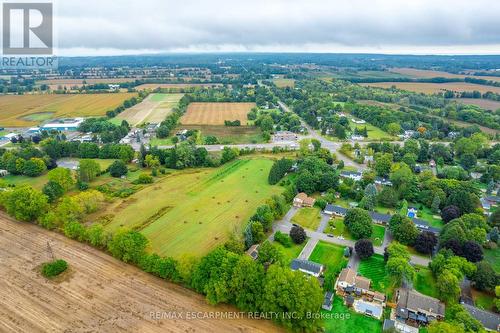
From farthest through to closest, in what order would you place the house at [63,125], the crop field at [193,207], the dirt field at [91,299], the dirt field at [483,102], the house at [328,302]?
the dirt field at [483,102] → the house at [63,125] → the crop field at [193,207] → the house at [328,302] → the dirt field at [91,299]

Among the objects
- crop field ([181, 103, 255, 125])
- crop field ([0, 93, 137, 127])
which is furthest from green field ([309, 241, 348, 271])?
crop field ([0, 93, 137, 127])

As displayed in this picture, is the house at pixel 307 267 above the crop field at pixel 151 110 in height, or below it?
below

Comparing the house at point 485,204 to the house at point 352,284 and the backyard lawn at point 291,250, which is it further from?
the backyard lawn at point 291,250

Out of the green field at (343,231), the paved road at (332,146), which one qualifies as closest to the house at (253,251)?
the green field at (343,231)

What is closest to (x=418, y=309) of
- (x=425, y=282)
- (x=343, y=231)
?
(x=425, y=282)

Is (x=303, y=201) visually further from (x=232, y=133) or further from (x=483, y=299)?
(x=232, y=133)

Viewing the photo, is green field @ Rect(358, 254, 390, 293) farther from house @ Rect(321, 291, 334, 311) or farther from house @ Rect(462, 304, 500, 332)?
house @ Rect(462, 304, 500, 332)

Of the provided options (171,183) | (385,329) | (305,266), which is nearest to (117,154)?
(171,183)

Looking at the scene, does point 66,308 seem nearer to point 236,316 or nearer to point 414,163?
point 236,316
